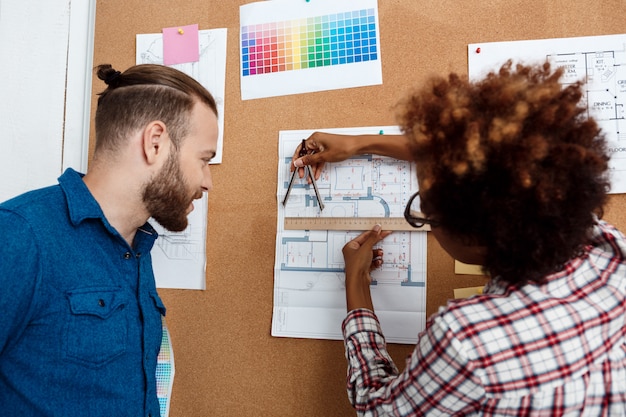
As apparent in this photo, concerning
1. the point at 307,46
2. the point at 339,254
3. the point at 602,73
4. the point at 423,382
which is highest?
the point at 307,46

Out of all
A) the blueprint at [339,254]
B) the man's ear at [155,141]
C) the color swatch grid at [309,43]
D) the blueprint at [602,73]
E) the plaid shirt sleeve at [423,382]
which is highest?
the color swatch grid at [309,43]

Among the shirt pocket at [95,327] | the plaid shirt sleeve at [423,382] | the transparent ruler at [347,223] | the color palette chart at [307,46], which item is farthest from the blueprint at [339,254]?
the shirt pocket at [95,327]

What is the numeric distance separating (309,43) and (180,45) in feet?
1.09

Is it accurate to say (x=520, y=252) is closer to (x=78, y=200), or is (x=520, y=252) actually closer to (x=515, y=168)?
(x=515, y=168)

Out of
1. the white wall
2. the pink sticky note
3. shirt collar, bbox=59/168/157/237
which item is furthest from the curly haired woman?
the white wall

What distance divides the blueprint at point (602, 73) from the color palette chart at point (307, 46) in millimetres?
270

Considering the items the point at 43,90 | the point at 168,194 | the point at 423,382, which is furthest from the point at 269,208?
the point at 43,90

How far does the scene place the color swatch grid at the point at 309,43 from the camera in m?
1.02

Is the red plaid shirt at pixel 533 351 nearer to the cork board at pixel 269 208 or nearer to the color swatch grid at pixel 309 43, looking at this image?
the cork board at pixel 269 208

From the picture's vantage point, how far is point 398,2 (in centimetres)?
101

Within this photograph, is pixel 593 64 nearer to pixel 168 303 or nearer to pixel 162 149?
pixel 162 149

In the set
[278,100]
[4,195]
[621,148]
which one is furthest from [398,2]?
[4,195]

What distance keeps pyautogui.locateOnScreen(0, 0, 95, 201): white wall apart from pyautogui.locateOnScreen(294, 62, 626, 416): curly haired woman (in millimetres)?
961

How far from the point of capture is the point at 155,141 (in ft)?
2.74
